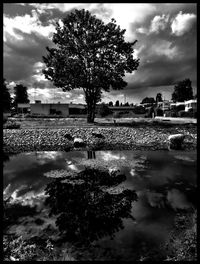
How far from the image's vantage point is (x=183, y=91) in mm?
96188

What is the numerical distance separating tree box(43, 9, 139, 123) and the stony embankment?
11.4m

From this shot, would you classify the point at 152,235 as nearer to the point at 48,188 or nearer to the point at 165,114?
the point at 48,188

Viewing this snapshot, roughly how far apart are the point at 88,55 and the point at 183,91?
72.6 m

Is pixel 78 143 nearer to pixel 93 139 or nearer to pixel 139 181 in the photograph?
pixel 93 139

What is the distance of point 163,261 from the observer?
207 inches

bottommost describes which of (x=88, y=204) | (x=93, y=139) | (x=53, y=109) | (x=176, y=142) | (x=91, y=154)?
(x=88, y=204)

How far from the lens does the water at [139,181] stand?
251 inches

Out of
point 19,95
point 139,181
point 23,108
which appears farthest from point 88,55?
point 19,95

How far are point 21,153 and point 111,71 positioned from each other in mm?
19838

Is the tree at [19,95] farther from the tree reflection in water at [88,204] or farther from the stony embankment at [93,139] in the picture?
the tree reflection in water at [88,204]

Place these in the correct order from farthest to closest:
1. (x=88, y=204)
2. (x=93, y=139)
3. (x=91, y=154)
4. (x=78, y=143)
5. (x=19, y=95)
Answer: (x=19, y=95) < (x=93, y=139) < (x=78, y=143) < (x=91, y=154) < (x=88, y=204)

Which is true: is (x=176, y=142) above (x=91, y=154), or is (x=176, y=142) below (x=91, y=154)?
above

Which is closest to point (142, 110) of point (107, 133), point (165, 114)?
point (165, 114)

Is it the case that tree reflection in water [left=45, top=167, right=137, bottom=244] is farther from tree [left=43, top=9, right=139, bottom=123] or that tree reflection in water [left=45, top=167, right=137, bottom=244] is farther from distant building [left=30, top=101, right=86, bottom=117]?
distant building [left=30, top=101, right=86, bottom=117]
